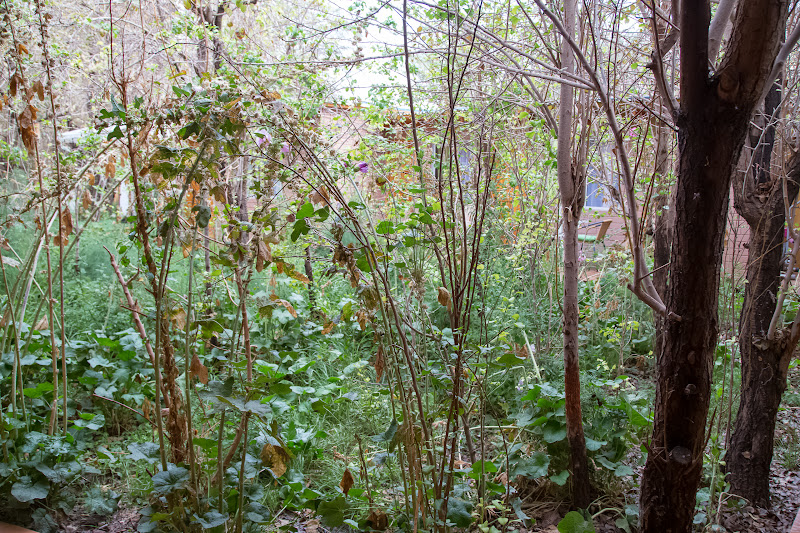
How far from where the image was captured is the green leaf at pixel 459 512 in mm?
1636

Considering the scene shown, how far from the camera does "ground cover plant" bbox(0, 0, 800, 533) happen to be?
1.45 meters

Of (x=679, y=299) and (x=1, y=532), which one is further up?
(x=679, y=299)

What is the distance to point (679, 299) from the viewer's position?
57.1 inches

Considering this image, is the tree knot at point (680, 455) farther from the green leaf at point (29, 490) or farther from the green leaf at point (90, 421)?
the green leaf at point (90, 421)

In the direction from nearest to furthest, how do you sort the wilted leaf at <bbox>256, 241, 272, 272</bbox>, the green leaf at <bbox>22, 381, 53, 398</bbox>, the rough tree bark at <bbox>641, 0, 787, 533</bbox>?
the rough tree bark at <bbox>641, 0, 787, 533</bbox> → the wilted leaf at <bbox>256, 241, 272, 272</bbox> → the green leaf at <bbox>22, 381, 53, 398</bbox>

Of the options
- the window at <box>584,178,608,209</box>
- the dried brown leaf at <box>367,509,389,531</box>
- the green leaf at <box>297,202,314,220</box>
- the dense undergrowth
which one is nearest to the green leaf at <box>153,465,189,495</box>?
the dense undergrowth

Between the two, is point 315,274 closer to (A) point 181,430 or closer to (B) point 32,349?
(B) point 32,349

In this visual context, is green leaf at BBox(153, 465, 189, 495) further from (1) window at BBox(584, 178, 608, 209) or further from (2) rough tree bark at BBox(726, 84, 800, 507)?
(1) window at BBox(584, 178, 608, 209)

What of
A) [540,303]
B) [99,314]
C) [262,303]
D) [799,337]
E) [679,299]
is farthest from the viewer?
[99,314]

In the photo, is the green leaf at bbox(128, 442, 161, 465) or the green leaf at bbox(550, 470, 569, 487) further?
the green leaf at bbox(550, 470, 569, 487)

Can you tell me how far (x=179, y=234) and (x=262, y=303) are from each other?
13.6 inches

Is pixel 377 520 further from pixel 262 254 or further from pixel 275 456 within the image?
pixel 262 254

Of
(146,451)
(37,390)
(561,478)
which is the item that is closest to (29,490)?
(146,451)

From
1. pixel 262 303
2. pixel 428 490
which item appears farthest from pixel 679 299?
pixel 262 303
